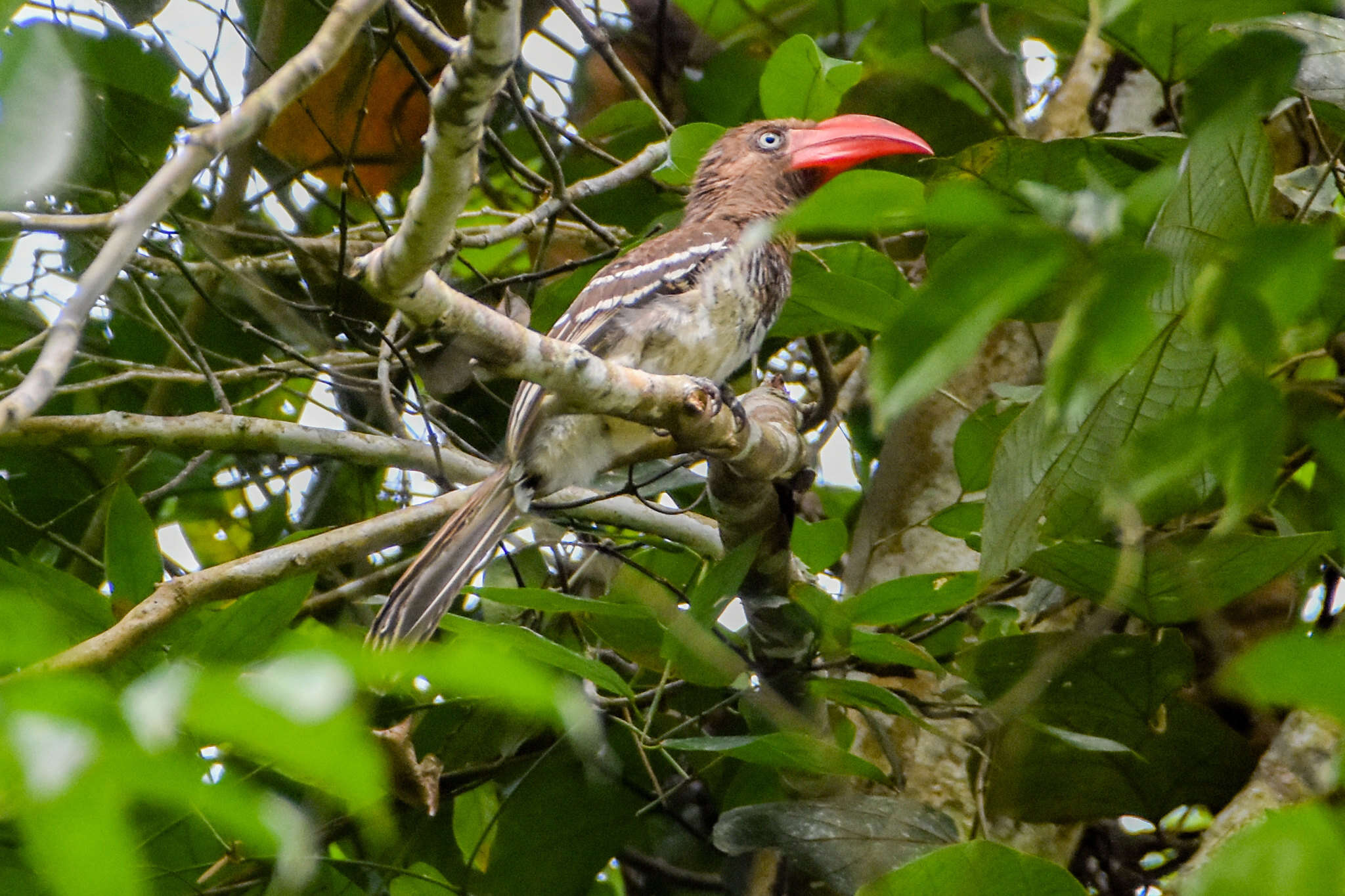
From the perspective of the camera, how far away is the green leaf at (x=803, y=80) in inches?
91.3

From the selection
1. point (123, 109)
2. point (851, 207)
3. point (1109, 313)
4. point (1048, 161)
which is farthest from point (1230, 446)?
point (123, 109)

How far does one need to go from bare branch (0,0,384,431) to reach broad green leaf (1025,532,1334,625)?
1213 millimetres

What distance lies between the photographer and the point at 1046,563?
179 centimetres

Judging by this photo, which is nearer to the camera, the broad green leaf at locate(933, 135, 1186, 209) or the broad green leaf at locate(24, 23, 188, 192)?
the broad green leaf at locate(933, 135, 1186, 209)

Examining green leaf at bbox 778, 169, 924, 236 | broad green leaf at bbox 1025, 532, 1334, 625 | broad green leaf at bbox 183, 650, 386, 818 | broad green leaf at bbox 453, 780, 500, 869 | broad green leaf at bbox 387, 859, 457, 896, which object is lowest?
broad green leaf at bbox 453, 780, 500, 869

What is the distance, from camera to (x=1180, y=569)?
69.9 inches

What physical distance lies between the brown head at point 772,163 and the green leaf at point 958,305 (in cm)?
230

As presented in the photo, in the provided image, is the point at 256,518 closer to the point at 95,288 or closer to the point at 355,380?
the point at 355,380

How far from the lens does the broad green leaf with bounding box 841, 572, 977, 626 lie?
1895 millimetres

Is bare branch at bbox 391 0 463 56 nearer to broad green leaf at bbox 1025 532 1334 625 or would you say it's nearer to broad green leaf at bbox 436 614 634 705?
broad green leaf at bbox 436 614 634 705

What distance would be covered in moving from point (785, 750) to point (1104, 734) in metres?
0.65

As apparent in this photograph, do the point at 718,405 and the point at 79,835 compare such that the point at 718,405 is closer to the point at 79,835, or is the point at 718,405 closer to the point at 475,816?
the point at 475,816

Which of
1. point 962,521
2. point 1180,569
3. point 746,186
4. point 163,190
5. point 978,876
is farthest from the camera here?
point 746,186

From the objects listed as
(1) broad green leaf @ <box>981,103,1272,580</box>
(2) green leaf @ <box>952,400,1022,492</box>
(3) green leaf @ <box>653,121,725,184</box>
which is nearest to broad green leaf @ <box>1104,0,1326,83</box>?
(1) broad green leaf @ <box>981,103,1272,580</box>
